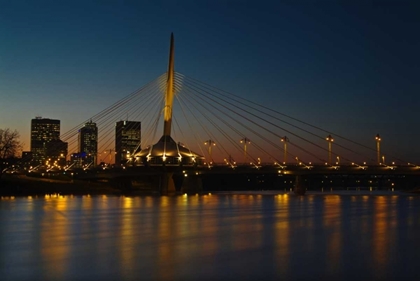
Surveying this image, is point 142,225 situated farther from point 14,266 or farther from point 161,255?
point 14,266

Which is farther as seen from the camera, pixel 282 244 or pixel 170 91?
pixel 170 91

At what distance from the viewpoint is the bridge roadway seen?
352ft

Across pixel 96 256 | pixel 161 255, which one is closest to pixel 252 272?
pixel 161 255

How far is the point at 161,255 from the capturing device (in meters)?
25.2

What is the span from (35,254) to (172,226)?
14.4 meters

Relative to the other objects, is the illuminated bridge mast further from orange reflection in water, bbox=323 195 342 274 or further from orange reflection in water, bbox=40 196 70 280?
orange reflection in water, bbox=323 195 342 274

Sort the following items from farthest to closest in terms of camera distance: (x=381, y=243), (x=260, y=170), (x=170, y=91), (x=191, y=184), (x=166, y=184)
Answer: (x=191, y=184) < (x=166, y=184) < (x=260, y=170) < (x=170, y=91) < (x=381, y=243)

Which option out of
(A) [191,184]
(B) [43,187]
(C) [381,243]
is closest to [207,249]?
(C) [381,243]

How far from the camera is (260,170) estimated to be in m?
112

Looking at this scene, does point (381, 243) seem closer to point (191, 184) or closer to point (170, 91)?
point (170, 91)

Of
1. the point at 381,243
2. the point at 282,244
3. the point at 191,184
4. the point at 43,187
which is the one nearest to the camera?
the point at 282,244

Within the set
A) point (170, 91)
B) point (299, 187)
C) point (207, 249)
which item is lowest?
point (207, 249)

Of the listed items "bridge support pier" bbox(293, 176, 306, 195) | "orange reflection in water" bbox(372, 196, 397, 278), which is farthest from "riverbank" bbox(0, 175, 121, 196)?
"orange reflection in water" bbox(372, 196, 397, 278)

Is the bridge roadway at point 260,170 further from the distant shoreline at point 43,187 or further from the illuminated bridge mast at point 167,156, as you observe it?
the distant shoreline at point 43,187
